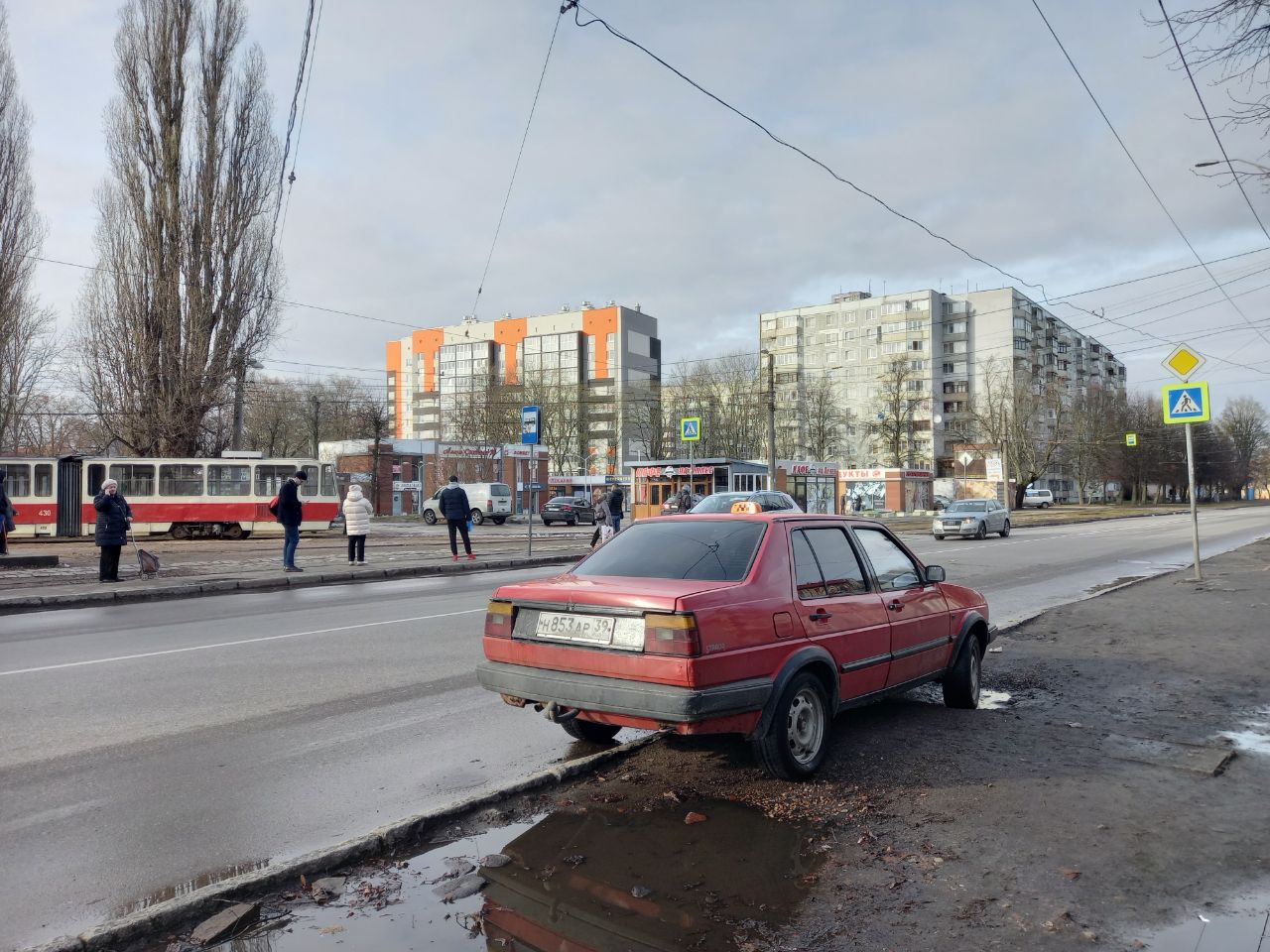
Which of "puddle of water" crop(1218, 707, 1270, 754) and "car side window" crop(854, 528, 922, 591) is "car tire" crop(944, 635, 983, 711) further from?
"puddle of water" crop(1218, 707, 1270, 754)

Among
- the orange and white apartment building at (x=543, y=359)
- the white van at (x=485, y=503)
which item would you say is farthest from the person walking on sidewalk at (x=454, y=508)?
the orange and white apartment building at (x=543, y=359)

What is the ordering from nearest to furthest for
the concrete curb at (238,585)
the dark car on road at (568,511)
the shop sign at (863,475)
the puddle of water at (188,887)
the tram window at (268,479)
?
the puddle of water at (188,887) < the concrete curb at (238,585) < the tram window at (268,479) < the dark car on road at (568,511) < the shop sign at (863,475)

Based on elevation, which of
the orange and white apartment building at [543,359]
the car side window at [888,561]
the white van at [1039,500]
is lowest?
the white van at [1039,500]

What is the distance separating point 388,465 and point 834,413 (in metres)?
38.1

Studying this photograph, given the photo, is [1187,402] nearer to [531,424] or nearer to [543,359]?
[531,424]

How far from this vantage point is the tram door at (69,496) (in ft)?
98.1

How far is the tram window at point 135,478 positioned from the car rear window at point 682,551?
95.4 feet

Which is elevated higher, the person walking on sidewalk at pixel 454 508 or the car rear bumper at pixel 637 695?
the person walking on sidewalk at pixel 454 508

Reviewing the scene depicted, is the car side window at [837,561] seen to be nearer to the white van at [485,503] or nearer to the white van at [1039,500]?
the white van at [485,503]

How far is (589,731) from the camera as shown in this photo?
220 inches

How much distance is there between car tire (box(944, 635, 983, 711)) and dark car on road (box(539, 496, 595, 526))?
4123 cm

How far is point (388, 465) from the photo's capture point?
203 ft

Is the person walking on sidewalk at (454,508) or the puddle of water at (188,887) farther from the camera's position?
the person walking on sidewalk at (454,508)

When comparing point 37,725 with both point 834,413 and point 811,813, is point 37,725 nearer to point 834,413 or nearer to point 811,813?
point 811,813
